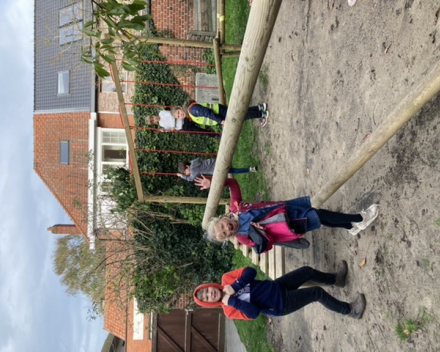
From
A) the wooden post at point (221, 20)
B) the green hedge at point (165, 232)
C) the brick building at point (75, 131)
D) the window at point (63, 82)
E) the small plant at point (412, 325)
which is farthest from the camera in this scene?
the window at point (63, 82)

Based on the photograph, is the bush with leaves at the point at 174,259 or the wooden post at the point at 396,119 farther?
the bush with leaves at the point at 174,259

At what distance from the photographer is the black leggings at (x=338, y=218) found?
3883 mm

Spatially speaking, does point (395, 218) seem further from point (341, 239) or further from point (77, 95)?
point (77, 95)

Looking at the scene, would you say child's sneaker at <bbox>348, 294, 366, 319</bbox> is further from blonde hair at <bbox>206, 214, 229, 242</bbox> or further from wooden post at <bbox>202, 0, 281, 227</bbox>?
wooden post at <bbox>202, 0, 281, 227</bbox>

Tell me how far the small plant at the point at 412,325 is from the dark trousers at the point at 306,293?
776 millimetres

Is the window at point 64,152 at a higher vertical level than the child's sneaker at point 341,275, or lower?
higher

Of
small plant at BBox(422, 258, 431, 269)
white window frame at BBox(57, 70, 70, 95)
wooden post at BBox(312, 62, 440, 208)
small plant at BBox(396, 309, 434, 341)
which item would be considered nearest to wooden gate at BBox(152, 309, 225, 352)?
small plant at BBox(396, 309, 434, 341)

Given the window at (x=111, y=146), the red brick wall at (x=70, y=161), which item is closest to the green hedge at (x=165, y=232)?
the window at (x=111, y=146)

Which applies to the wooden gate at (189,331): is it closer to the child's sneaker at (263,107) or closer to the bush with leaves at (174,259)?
the bush with leaves at (174,259)

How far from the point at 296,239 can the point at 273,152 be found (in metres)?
2.94

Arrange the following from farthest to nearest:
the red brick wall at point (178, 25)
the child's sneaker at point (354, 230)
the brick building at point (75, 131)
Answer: the brick building at point (75, 131), the red brick wall at point (178, 25), the child's sneaker at point (354, 230)

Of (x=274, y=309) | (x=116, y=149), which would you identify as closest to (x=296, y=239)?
(x=274, y=309)

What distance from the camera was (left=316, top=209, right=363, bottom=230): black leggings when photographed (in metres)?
3.88

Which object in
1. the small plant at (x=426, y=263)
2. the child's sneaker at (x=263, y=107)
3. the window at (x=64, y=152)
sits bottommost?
the small plant at (x=426, y=263)
